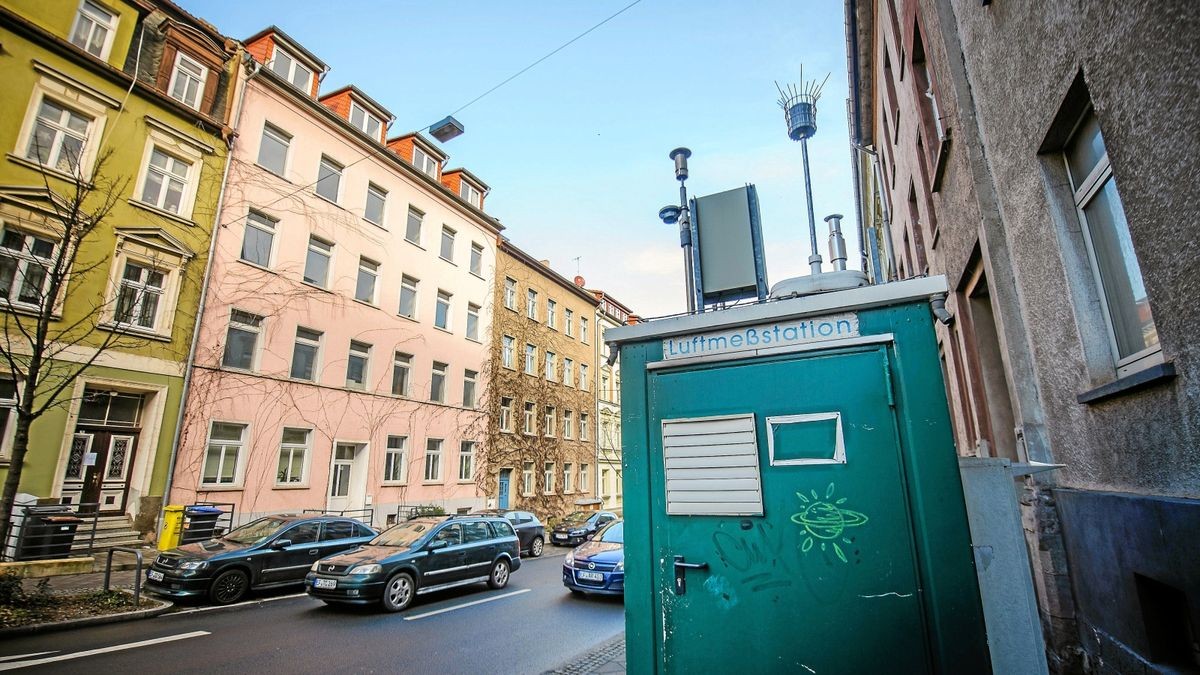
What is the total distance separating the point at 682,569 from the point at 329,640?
6855 millimetres

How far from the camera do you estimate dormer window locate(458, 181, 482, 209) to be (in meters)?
28.6

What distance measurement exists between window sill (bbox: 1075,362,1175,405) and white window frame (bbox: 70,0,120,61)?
2184cm

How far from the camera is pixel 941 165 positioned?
25.1 ft

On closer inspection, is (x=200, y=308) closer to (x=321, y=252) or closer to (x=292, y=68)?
(x=321, y=252)

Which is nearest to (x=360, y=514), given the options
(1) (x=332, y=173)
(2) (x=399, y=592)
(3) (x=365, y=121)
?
(2) (x=399, y=592)

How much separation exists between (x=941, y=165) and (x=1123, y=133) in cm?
490

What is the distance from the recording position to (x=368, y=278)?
22156 mm

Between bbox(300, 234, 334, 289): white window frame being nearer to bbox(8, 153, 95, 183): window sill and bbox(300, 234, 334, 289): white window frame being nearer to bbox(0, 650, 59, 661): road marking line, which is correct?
bbox(8, 153, 95, 183): window sill

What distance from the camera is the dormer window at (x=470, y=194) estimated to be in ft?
93.9

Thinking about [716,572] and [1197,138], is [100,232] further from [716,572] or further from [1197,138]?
[1197,138]

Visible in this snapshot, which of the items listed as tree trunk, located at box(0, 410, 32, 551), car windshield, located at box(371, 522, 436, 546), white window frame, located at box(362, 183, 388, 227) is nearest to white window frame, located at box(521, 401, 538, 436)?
white window frame, located at box(362, 183, 388, 227)

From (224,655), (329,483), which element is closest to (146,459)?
(329,483)

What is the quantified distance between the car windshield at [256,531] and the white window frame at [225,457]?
501cm

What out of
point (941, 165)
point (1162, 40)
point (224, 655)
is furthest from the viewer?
point (941, 165)
